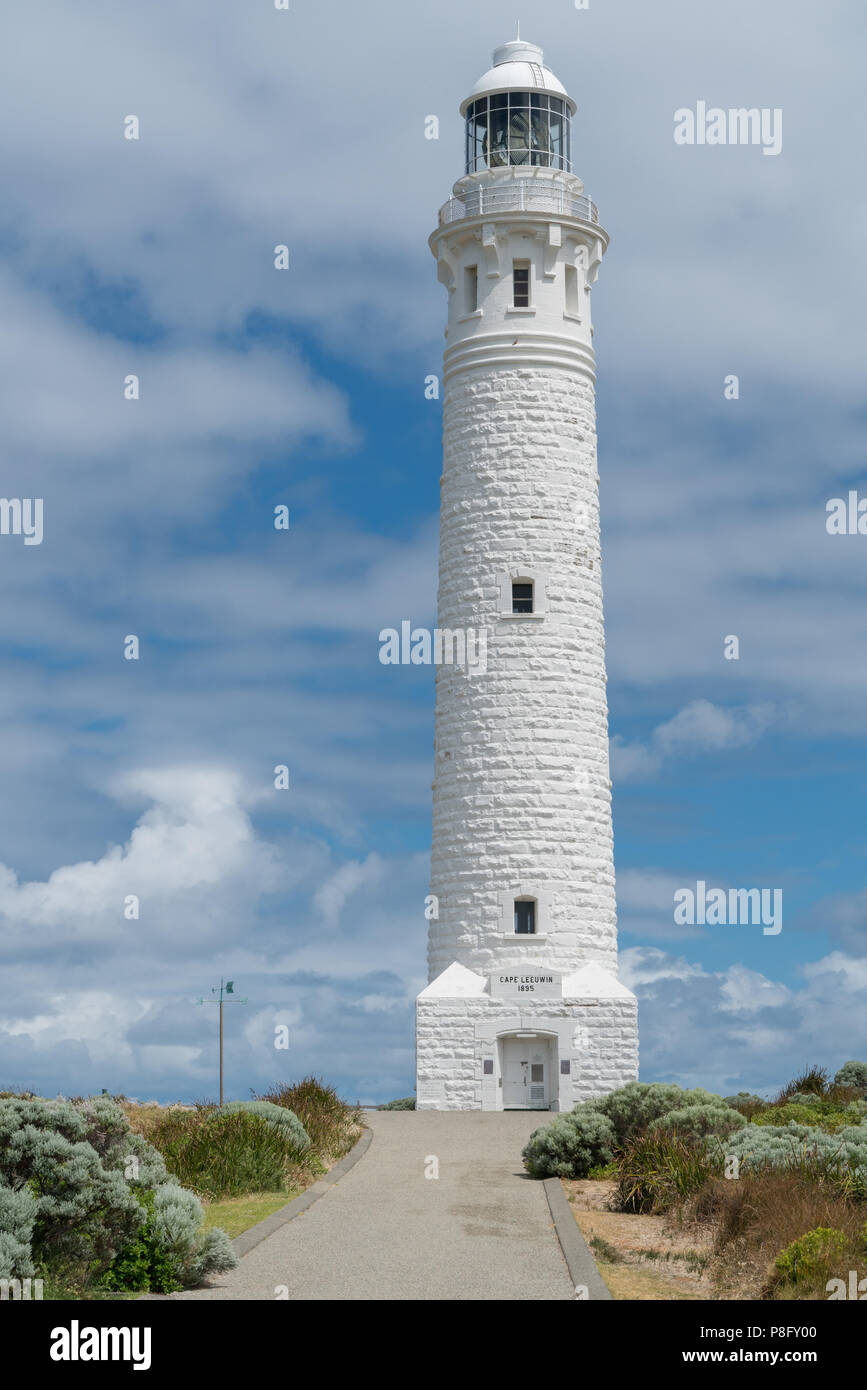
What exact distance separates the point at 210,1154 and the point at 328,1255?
5.18 metres

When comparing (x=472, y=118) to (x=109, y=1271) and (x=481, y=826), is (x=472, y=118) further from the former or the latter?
(x=109, y=1271)

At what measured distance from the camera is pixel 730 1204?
1694 cm

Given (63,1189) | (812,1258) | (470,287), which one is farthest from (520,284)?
(63,1189)

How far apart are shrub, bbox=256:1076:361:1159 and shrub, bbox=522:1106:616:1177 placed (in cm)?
335

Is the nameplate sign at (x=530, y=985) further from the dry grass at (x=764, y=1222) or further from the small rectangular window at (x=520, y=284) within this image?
the dry grass at (x=764, y=1222)

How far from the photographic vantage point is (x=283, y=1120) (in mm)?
22734

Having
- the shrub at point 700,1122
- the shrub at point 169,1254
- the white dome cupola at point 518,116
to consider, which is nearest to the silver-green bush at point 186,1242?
the shrub at point 169,1254

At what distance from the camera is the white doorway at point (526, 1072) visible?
3419 centimetres

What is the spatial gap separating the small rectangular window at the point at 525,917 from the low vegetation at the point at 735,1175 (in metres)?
8.36

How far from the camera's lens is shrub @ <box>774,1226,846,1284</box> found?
45.5 ft

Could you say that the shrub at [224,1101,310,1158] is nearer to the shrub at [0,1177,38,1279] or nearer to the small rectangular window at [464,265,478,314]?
the shrub at [0,1177,38,1279]

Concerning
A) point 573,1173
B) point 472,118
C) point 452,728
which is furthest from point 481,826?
point 472,118

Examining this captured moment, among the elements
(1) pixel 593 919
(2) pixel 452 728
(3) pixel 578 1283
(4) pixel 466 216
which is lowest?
(3) pixel 578 1283
